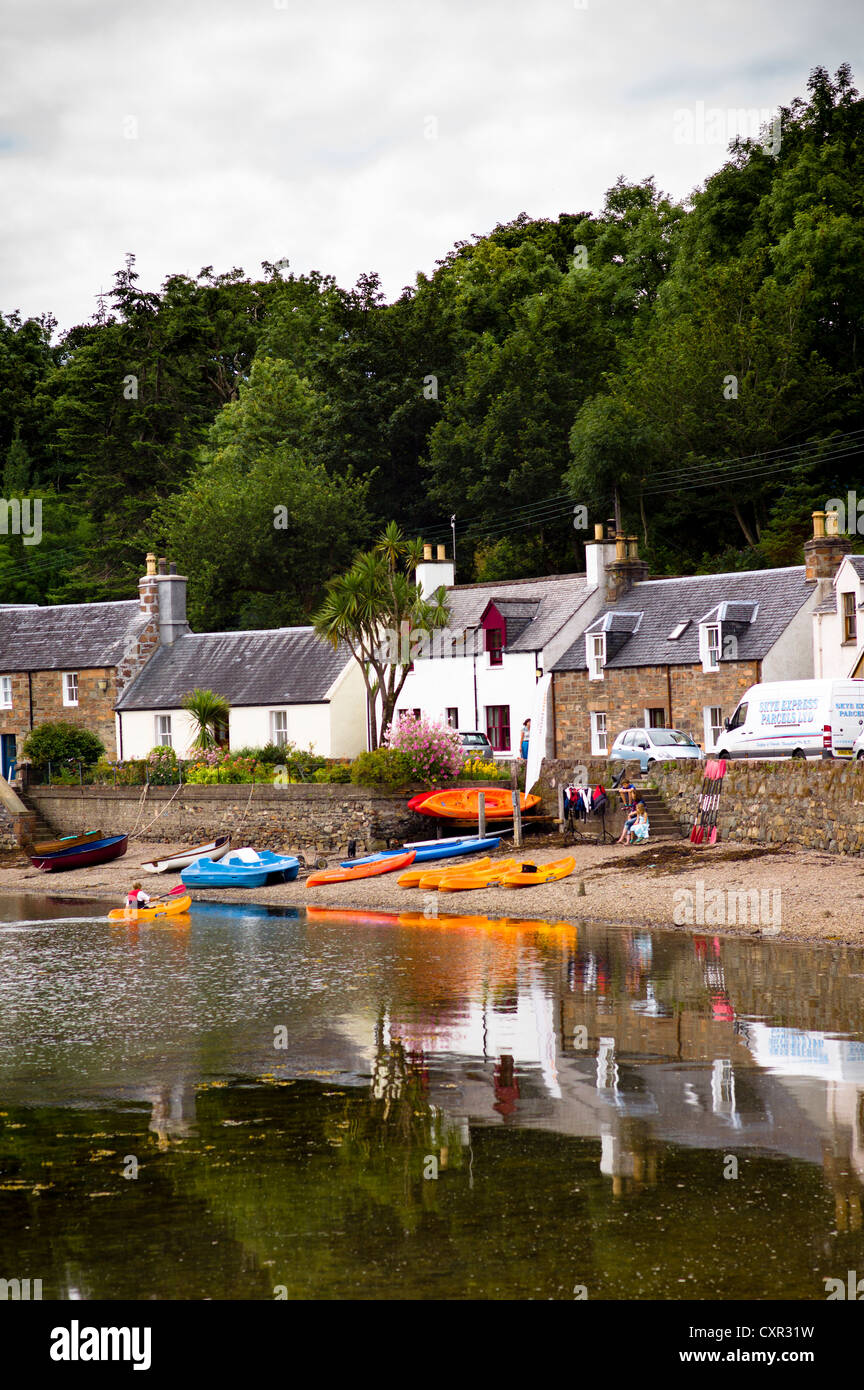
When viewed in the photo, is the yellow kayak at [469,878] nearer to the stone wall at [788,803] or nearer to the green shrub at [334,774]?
the stone wall at [788,803]

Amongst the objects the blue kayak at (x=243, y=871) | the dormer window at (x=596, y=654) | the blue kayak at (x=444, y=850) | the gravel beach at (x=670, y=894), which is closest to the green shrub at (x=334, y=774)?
the blue kayak at (x=243, y=871)

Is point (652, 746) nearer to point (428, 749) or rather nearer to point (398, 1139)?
point (428, 749)

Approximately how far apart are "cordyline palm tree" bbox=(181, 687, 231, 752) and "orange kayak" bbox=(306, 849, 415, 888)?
1403 centimetres

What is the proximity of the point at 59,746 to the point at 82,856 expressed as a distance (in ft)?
29.7

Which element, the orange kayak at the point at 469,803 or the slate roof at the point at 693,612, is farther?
the slate roof at the point at 693,612

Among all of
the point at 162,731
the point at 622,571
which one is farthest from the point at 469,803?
the point at 162,731

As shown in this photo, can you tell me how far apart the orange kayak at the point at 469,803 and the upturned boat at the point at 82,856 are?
10.6m

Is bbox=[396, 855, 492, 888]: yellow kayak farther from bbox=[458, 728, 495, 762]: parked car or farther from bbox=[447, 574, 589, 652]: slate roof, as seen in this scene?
bbox=[447, 574, 589, 652]: slate roof

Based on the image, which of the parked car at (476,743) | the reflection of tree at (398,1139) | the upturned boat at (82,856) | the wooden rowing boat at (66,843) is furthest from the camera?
the parked car at (476,743)

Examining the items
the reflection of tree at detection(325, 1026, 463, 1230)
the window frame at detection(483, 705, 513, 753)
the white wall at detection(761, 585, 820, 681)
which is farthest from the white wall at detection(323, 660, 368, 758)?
the reflection of tree at detection(325, 1026, 463, 1230)

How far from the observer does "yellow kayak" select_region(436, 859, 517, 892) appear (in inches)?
1395

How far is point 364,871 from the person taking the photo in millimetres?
38875

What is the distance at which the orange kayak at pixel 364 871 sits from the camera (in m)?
38.6

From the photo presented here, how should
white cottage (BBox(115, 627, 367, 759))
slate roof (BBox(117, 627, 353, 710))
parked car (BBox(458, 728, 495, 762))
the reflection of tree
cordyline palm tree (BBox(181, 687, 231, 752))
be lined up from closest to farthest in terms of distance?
the reflection of tree → parked car (BBox(458, 728, 495, 762)) → white cottage (BBox(115, 627, 367, 759)) → slate roof (BBox(117, 627, 353, 710)) → cordyline palm tree (BBox(181, 687, 231, 752))
